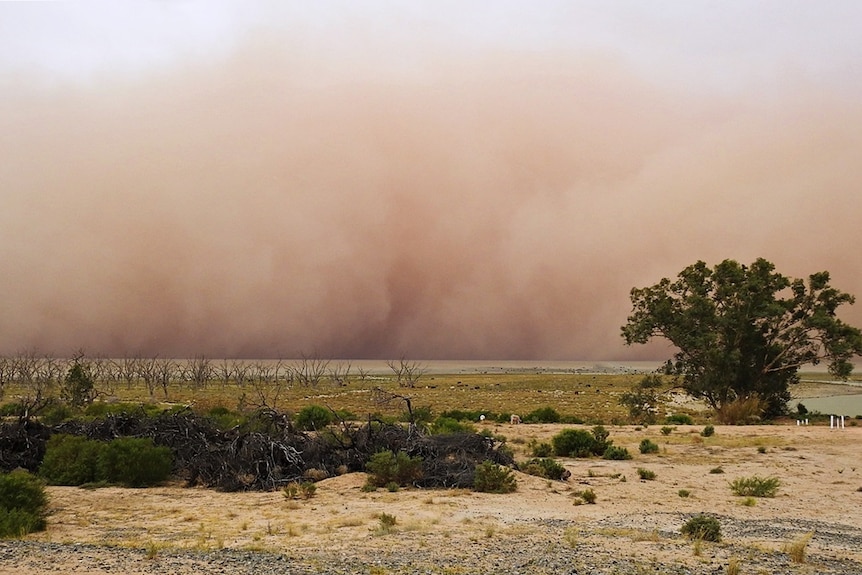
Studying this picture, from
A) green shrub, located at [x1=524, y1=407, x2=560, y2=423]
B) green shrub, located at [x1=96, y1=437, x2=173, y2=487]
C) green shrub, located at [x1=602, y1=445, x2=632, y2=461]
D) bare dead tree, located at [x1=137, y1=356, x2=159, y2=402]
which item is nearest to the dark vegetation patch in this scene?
green shrub, located at [x1=96, y1=437, x2=173, y2=487]

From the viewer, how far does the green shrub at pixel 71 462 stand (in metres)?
20.3

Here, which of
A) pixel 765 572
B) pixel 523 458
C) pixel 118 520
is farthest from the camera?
pixel 523 458

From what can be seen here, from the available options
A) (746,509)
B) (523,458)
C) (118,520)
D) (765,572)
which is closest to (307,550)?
(118,520)

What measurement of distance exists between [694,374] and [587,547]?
37.3 meters

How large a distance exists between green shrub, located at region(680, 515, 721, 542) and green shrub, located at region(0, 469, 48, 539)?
42.8ft

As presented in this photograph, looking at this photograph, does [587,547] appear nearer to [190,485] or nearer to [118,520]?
[118,520]

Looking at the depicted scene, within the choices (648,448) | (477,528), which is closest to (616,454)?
(648,448)

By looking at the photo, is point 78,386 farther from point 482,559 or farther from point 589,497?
point 482,559

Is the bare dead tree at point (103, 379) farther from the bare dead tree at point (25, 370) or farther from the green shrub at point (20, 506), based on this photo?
the green shrub at point (20, 506)

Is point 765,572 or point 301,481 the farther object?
point 301,481

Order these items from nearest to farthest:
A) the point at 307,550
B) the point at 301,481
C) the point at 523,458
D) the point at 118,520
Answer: the point at 307,550, the point at 118,520, the point at 301,481, the point at 523,458

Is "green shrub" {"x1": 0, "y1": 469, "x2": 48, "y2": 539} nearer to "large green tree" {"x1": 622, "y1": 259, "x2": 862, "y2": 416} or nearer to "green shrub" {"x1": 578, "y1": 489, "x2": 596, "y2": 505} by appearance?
"green shrub" {"x1": 578, "y1": 489, "x2": 596, "y2": 505}

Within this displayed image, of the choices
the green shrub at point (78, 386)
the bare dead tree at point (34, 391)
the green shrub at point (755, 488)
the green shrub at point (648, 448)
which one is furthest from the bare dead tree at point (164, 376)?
the green shrub at point (755, 488)

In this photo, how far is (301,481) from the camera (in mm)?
20234
